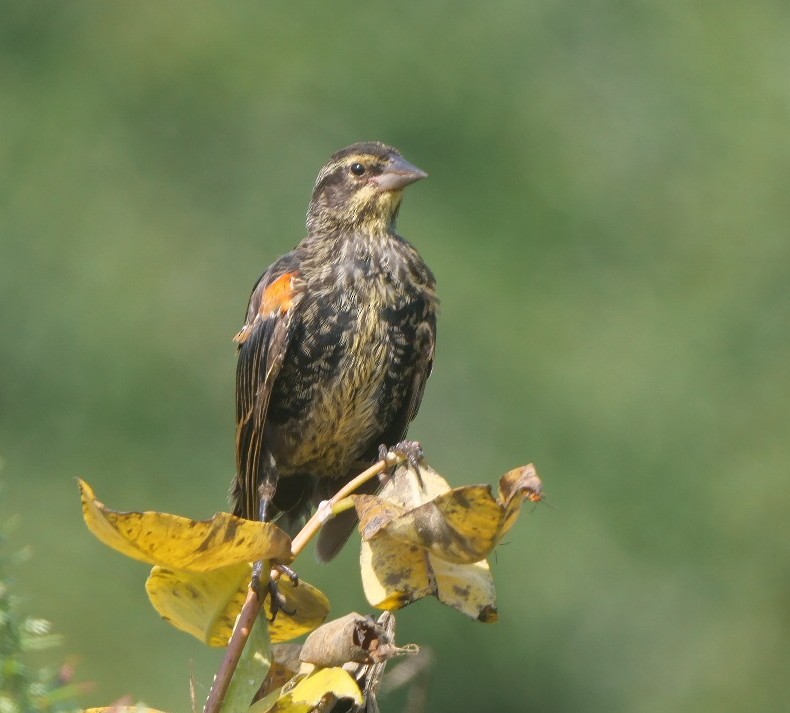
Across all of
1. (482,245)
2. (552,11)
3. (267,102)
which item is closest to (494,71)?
(552,11)

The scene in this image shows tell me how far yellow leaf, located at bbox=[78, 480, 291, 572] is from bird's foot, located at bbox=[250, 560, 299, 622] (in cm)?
6

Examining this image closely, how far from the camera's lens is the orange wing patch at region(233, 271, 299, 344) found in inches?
150

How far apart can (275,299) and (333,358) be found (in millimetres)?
206

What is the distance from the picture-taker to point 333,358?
3.80 m

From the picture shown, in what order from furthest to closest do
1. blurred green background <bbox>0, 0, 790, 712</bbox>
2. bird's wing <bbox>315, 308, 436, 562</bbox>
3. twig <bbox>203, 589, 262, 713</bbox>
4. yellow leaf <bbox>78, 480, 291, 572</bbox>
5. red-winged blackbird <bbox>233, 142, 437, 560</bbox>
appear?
blurred green background <bbox>0, 0, 790, 712</bbox> → red-winged blackbird <bbox>233, 142, 437, 560</bbox> → bird's wing <bbox>315, 308, 436, 562</bbox> → yellow leaf <bbox>78, 480, 291, 572</bbox> → twig <bbox>203, 589, 262, 713</bbox>

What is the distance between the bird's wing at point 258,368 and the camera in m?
3.74

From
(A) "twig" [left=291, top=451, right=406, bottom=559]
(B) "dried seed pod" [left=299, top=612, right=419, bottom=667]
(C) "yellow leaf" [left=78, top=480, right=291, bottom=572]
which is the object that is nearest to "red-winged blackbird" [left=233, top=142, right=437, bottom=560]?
(A) "twig" [left=291, top=451, right=406, bottom=559]

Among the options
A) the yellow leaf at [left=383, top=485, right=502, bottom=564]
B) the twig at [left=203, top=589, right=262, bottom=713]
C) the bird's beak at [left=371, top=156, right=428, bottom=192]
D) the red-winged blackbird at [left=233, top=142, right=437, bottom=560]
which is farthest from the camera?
the bird's beak at [left=371, top=156, right=428, bottom=192]

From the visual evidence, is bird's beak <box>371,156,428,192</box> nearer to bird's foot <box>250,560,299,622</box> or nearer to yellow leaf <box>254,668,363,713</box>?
bird's foot <box>250,560,299,622</box>

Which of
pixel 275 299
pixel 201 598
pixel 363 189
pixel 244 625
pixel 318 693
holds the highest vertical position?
pixel 363 189

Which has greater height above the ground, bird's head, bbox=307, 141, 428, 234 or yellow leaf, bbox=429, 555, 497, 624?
bird's head, bbox=307, 141, 428, 234

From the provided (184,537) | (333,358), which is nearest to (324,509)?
(184,537)

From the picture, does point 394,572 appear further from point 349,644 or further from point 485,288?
point 485,288

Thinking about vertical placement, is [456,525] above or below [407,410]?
below
